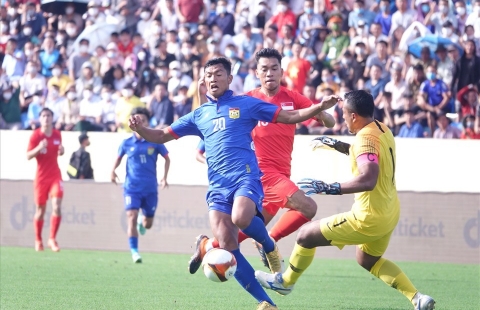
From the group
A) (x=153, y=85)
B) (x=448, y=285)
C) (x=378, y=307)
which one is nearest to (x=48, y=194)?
(x=153, y=85)

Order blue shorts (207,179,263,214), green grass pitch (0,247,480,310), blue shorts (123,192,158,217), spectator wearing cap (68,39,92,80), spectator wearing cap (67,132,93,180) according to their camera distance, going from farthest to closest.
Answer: spectator wearing cap (68,39,92,80) < spectator wearing cap (67,132,93,180) < blue shorts (123,192,158,217) < green grass pitch (0,247,480,310) < blue shorts (207,179,263,214)

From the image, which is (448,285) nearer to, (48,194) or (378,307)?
(378,307)

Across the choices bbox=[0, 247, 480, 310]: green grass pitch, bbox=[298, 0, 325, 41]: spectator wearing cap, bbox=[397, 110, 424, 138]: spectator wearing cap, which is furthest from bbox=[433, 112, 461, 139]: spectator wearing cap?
bbox=[298, 0, 325, 41]: spectator wearing cap

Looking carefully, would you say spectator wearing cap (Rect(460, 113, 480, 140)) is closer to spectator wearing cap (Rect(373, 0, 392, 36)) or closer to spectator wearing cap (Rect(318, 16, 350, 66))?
spectator wearing cap (Rect(373, 0, 392, 36))

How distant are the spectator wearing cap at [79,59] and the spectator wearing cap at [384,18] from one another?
23.4 feet

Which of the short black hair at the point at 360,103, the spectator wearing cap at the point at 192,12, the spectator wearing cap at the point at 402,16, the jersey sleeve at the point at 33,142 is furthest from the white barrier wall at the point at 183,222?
the short black hair at the point at 360,103

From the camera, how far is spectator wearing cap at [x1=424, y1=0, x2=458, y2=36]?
1862 cm

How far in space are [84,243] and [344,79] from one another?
619 centimetres

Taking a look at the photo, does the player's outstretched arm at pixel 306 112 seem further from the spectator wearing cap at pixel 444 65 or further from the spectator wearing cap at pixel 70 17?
the spectator wearing cap at pixel 70 17

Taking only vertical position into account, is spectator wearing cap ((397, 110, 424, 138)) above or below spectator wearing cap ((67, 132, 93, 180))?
above

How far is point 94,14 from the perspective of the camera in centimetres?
2311

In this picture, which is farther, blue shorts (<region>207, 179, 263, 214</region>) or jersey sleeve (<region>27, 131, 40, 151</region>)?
jersey sleeve (<region>27, 131, 40, 151</region>)

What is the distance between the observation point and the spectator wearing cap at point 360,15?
19.4 metres

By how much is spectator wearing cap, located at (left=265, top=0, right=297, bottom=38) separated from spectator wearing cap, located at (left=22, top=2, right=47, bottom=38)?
6.54 m
